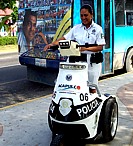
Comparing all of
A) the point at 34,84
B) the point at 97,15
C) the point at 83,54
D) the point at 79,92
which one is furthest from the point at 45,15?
the point at 79,92

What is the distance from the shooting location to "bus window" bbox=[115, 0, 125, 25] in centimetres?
961

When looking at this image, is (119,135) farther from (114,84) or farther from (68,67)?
(114,84)

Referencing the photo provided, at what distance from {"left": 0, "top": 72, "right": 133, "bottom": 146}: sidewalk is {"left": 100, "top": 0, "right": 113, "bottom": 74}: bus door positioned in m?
1.96

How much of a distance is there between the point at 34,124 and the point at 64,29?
3.37 m

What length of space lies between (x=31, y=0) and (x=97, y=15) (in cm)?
192

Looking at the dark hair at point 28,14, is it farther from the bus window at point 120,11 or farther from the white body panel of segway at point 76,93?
the white body panel of segway at point 76,93


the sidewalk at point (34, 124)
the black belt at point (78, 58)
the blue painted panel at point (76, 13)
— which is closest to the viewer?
the black belt at point (78, 58)

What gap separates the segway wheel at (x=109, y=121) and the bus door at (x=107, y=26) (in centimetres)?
456

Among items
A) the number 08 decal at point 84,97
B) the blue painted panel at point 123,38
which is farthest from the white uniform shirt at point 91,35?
the blue painted panel at point 123,38

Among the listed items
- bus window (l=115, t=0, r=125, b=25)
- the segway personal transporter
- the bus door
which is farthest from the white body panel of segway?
bus window (l=115, t=0, r=125, b=25)

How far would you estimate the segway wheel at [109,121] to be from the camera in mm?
4305

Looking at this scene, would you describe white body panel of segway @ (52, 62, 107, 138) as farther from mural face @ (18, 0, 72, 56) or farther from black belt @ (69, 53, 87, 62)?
mural face @ (18, 0, 72, 56)

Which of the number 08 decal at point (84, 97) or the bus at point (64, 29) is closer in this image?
the number 08 decal at point (84, 97)

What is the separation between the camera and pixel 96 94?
13.8ft
